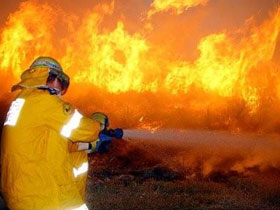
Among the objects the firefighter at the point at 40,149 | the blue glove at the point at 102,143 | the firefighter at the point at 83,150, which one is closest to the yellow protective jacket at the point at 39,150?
the firefighter at the point at 40,149

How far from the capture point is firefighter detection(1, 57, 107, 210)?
2809mm

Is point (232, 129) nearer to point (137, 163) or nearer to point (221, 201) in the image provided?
point (137, 163)

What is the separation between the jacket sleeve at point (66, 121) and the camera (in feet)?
9.26

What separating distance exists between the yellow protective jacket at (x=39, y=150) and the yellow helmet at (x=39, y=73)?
0.11m

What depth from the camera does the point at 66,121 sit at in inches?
111

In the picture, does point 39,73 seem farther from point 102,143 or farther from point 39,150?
point 102,143

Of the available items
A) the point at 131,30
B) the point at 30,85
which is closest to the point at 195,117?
the point at 131,30

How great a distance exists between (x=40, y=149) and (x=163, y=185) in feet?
30.8

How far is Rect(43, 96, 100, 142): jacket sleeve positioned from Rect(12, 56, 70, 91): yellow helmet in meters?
0.24

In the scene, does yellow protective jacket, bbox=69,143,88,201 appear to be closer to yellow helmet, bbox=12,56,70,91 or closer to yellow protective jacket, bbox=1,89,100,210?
yellow protective jacket, bbox=1,89,100,210

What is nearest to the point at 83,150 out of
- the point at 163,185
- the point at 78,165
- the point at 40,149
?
the point at 78,165

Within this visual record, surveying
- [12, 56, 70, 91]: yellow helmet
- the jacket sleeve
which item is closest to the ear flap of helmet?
[12, 56, 70, 91]: yellow helmet

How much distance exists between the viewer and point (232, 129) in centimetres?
2078

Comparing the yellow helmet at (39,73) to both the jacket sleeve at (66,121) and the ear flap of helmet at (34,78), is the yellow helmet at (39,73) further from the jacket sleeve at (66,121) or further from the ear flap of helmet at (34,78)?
the jacket sleeve at (66,121)
